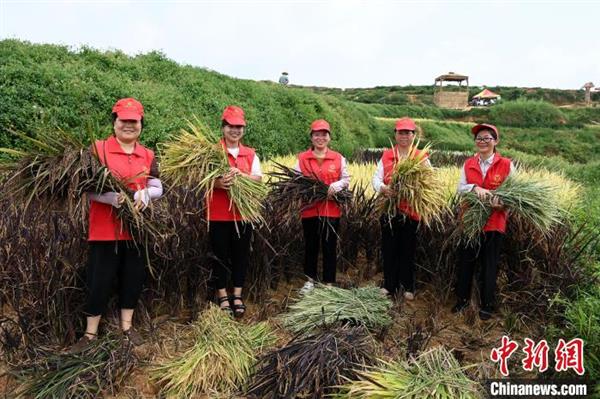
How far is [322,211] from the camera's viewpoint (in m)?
3.83

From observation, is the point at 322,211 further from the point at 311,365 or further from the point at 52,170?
the point at 52,170

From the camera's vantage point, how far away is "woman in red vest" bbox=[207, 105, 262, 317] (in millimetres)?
3418

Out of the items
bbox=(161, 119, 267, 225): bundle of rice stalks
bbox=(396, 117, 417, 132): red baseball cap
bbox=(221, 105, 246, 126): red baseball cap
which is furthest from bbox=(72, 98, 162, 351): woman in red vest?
bbox=(396, 117, 417, 132): red baseball cap

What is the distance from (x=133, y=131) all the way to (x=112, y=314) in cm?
121

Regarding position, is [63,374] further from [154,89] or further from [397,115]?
[397,115]

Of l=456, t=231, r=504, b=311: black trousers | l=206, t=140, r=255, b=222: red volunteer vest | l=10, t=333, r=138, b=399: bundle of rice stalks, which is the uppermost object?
l=206, t=140, r=255, b=222: red volunteer vest

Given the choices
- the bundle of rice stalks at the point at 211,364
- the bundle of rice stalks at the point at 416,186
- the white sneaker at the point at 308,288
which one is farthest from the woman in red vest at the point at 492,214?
the bundle of rice stalks at the point at 211,364

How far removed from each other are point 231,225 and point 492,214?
1.91 meters

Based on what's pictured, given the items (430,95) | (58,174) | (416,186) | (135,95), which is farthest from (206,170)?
(430,95)

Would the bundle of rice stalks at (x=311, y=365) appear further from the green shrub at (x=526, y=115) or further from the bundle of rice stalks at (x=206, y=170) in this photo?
the green shrub at (x=526, y=115)

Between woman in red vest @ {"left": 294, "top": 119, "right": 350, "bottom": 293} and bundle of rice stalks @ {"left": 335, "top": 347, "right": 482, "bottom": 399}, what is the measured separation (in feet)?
4.54

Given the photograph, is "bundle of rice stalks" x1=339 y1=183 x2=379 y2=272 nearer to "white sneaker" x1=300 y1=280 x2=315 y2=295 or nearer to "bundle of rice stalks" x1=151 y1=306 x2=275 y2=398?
"white sneaker" x1=300 y1=280 x2=315 y2=295

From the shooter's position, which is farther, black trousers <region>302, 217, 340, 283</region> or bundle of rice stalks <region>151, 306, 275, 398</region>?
black trousers <region>302, 217, 340, 283</region>

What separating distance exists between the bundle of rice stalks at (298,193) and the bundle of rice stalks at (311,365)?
1.32 metres
